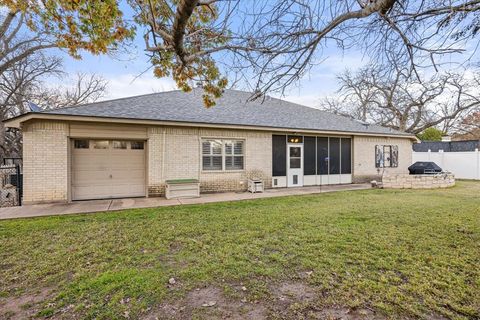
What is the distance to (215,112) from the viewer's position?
11.2m

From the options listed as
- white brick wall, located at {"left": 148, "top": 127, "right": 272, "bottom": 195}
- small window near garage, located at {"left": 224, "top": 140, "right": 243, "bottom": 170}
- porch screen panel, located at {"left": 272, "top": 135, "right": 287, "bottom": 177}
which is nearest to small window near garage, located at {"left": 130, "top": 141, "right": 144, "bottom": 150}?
white brick wall, located at {"left": 148, "top": 127, "right": 272, "bottom": 195}

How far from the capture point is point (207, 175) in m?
10.2

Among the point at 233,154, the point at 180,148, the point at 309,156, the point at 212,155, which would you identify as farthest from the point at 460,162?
the point at 180,148

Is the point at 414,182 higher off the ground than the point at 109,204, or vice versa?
the point at 414,182

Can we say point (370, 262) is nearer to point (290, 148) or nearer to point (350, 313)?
point (350, 313)

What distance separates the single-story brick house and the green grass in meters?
2.71

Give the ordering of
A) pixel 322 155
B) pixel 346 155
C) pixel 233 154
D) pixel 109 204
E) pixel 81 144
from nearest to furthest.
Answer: pixel 109 204, pixel 81 144, pixel 233 154, pixel 322 155, pixel 346 155

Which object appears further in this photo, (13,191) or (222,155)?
(222,155)

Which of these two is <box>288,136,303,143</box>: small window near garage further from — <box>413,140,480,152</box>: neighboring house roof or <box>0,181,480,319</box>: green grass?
<box>413,140,480,152</box>: neighboring house roof

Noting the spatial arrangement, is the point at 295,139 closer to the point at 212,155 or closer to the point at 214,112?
the point at 214,112

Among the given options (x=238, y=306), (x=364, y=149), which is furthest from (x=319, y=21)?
(x=364, y=149)

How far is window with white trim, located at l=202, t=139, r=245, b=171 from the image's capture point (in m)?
10.2

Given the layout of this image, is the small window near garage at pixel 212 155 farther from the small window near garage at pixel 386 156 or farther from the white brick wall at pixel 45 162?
the small window near garage at pixel 386 156

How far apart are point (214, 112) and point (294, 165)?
4.74 metres
